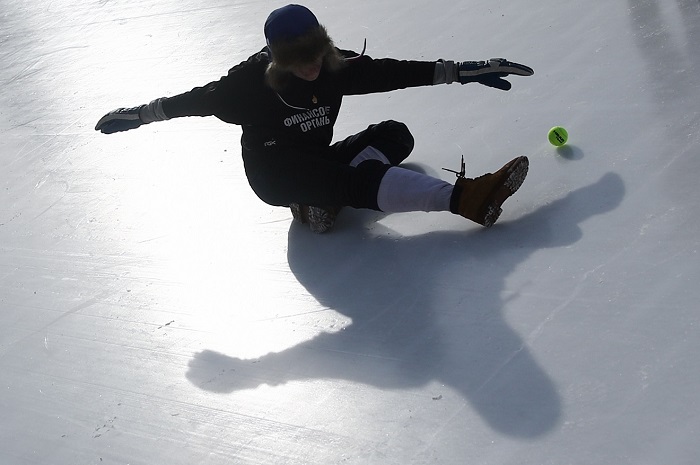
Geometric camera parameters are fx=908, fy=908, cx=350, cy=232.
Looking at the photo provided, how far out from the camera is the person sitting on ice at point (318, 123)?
2.24m

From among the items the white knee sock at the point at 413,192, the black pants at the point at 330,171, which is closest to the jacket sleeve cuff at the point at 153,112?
the black pants at the point at 330,171

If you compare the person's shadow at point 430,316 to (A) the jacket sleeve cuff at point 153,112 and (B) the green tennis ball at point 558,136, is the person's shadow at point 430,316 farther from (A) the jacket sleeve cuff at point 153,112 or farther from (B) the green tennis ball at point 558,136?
(A) the jacket sleeve cuff at point 153,112

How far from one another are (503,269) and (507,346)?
0.99 ft

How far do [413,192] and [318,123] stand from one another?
0.39 m

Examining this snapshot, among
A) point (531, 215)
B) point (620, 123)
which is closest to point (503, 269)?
point (531, 215)

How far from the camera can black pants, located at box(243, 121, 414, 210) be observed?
233 centimetres

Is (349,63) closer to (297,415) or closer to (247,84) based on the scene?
(247,84)

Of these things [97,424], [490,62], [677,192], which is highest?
[490,62]

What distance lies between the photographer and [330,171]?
2.36 metres

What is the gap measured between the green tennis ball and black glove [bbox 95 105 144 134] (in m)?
1.16

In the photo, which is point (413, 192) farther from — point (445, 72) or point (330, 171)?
point (445, 72)

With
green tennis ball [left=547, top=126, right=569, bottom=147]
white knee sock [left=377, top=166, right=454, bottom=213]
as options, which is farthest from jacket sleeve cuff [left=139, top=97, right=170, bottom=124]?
green tennis ball [left=547, top=126, right=569, bottom=147]

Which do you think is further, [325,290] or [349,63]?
[349,63]

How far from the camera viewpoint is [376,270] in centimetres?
227
